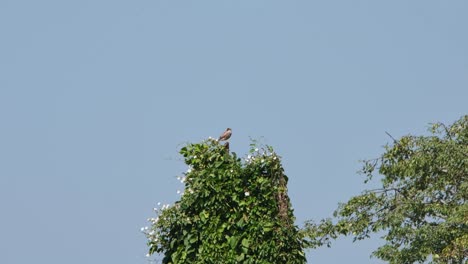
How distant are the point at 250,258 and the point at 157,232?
6.54ft

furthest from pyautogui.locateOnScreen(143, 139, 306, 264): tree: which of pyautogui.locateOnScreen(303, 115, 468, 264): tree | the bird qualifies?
pyautogui.locateOnScreen(303, 115, 468, 264): tree

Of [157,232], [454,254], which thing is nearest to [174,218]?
[157,232]

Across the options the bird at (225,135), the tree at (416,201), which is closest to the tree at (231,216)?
the bird at (225,135)

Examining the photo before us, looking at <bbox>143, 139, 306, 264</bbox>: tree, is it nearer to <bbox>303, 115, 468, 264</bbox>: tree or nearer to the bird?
the bird

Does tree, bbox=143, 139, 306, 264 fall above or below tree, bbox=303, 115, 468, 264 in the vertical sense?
below

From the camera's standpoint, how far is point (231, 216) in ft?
55.2

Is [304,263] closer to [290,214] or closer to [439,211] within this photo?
[290,214]

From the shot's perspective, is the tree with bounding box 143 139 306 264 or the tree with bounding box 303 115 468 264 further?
the tree with bounding box 303 115 468 264

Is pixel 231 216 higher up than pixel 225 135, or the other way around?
pixel 225 135

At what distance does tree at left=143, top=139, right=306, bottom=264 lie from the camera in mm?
16656

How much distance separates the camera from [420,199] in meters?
26.7

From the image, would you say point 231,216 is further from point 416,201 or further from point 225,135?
point 416,201

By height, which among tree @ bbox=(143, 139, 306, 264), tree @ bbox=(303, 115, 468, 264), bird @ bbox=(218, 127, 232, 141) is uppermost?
tree @ bbox=(303, 115, 468, 264)

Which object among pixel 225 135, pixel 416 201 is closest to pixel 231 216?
pixel 225 135
